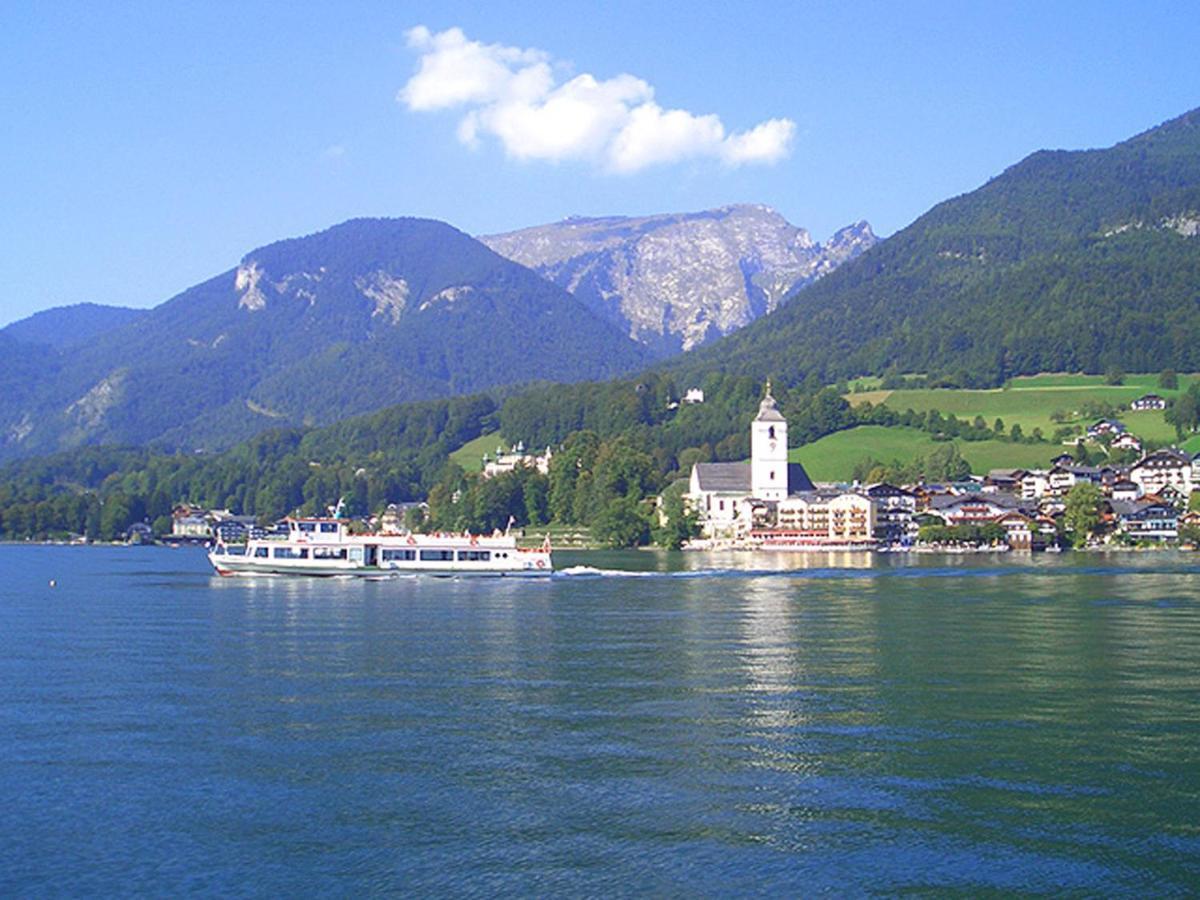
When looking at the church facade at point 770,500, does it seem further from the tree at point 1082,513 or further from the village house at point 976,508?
the tree at point 1082,513

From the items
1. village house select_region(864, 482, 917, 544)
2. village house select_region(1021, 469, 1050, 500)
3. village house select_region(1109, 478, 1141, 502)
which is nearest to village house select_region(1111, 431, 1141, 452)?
village house select_region(1021, 469, 1050, 500)

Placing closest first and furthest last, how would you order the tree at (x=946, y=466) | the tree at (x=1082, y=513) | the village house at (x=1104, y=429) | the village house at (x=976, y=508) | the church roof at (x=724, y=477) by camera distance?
1. the tree at (x=1082, y=513)
2. the village house at (x=976, y=508)
3. the church roof at (x=724, y=477)
4. the tree at (x=946, y=466)
5. the village house at (x=1104, y=429)

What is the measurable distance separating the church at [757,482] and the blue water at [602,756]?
113188 millimetres

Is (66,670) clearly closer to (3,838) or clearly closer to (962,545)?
(3,838)

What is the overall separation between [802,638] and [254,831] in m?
28.5

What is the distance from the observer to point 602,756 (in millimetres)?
29406

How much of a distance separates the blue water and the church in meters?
113

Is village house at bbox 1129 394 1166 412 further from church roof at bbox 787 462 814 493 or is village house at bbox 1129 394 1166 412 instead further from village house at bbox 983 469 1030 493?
church roof at bbox 787 462 814 493

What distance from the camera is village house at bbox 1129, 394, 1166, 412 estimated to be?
197 m

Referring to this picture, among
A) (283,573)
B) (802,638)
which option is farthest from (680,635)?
(283,573)

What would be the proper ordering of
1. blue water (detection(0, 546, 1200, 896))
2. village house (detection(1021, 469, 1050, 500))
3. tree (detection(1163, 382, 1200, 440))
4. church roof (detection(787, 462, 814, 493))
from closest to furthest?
blue water (detection(0, 546, 1200, 896)), village house (detection(1021, 469, 1050, 500)), church roof (detection(787, 462, 814, 493)), tree (detection(1163, 382, 1200, 440))

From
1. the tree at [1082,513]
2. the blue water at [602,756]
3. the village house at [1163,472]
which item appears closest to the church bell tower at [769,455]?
the tree at [1082,513]

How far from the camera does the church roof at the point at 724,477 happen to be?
568ft

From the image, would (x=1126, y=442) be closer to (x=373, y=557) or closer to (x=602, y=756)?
(x=373, y=557)
